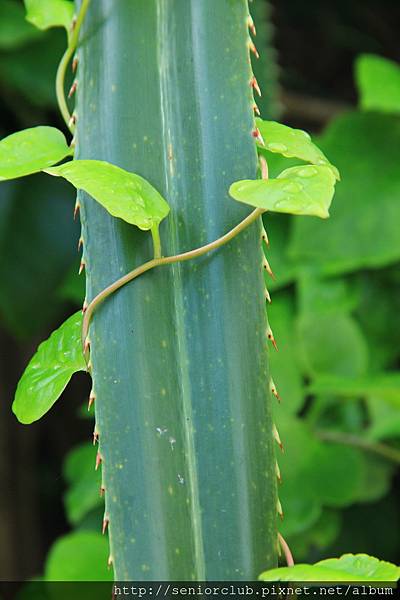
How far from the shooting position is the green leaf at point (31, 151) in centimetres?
29

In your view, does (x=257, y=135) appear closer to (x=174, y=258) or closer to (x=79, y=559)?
(x=174, y=258)

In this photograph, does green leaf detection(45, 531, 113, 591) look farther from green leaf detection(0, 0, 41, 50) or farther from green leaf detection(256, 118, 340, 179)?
green leaf detection(0, 0, 41, 50)

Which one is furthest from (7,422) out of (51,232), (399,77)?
(399,77)

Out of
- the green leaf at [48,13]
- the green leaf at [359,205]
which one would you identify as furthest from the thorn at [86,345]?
the green leaf at [359,205]

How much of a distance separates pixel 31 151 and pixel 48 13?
0.09 metres

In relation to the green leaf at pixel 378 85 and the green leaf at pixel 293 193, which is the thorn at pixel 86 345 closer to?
the green leaf at pixel 293 193

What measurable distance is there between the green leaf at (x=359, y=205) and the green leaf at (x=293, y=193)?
554mm

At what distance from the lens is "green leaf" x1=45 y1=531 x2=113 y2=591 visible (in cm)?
56

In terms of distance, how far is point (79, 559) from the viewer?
571 mm

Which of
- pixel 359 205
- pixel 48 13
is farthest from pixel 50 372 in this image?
pixel 359 205

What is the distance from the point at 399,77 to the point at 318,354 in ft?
1.01

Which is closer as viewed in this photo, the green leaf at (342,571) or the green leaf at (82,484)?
the green leaf at (342,571)

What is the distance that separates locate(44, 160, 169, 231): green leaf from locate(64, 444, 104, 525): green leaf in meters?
0.45

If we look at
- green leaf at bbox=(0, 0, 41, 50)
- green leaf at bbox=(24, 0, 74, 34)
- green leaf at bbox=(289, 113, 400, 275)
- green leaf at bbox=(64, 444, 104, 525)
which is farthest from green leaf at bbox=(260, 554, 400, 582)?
green leaf at bbox=(0, 0, 41, 50)
